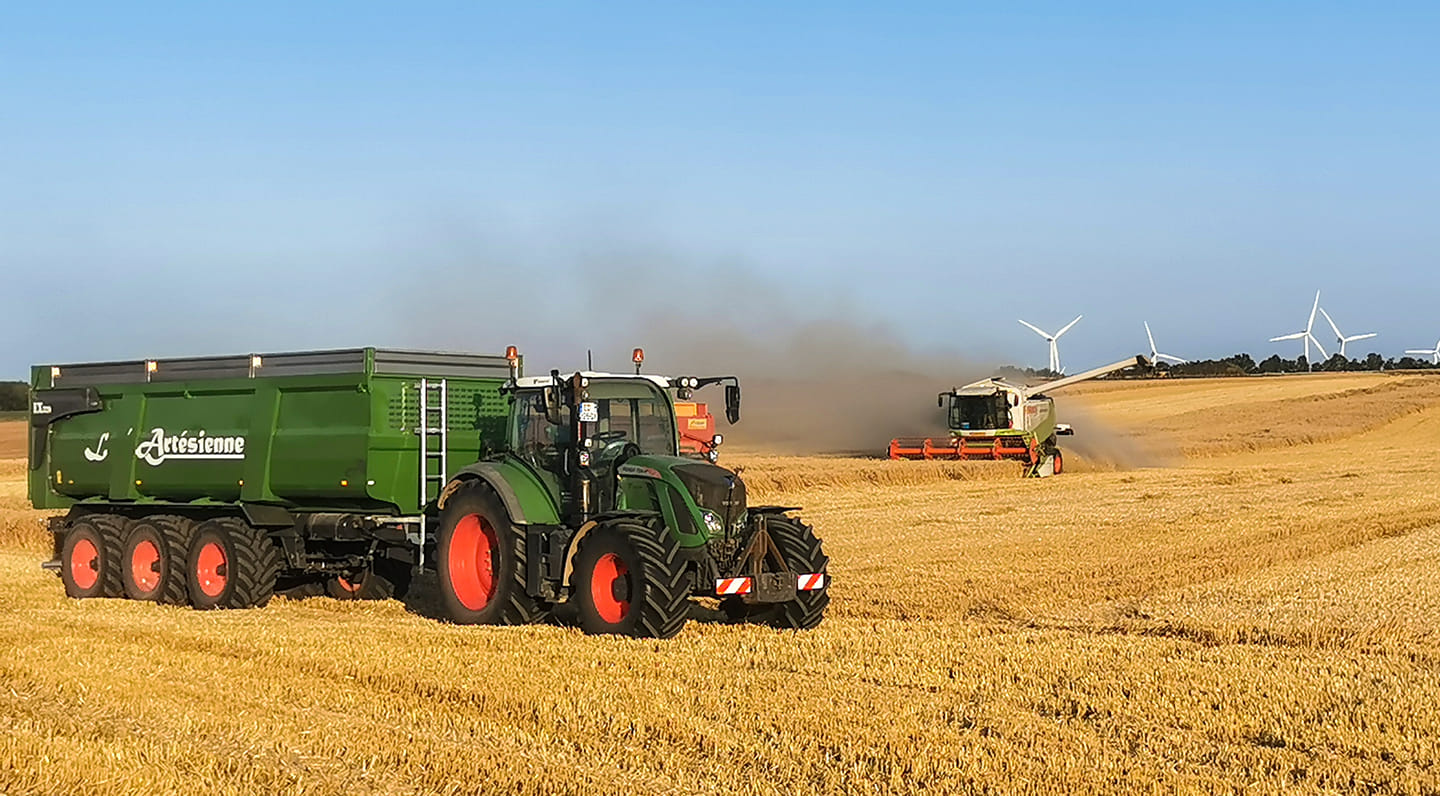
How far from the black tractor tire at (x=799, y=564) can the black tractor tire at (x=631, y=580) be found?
3.01 feet

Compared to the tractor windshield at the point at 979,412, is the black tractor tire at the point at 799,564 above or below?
below

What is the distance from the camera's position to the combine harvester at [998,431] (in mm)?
38344

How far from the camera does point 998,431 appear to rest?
39.0 meters

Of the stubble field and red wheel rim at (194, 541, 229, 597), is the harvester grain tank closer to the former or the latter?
red wheel rim at (194, 541, 229, 597)

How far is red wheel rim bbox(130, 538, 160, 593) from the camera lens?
15805 millimetres

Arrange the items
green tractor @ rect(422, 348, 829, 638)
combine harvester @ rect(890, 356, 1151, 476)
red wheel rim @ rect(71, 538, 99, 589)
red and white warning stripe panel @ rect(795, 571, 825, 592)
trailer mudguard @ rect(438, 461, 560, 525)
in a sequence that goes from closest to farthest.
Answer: green tractor @ rect(422, 348, 829, 638)
red and white warning stripe panel @ rect(795, 571, 825, 592)
trailer mudguard @ rect(438, 461, 560, 525)
red wheel rim @ rect(71, 538, 99, 589)
combine harvester @ rect(890, 356, 1151, 476)

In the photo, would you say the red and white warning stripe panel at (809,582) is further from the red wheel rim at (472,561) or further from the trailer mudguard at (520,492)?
the red wheel rim at (472,561)

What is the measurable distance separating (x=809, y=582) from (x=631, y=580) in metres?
1.41

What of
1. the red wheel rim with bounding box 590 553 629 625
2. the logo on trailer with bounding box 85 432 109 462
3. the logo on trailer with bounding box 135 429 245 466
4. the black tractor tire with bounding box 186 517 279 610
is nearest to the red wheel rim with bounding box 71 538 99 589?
the logo on trailer with bounding box 85 432 109 462

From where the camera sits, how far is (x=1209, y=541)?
19.1m

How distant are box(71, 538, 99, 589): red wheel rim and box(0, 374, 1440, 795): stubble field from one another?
0.35 meters

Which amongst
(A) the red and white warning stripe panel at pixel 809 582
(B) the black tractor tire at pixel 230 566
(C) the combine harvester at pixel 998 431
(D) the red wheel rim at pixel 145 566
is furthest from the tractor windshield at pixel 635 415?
(C) the combine harvester at pixel 998 431

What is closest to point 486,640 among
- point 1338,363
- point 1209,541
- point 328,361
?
point 328,361

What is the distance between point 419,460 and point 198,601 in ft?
9.55
